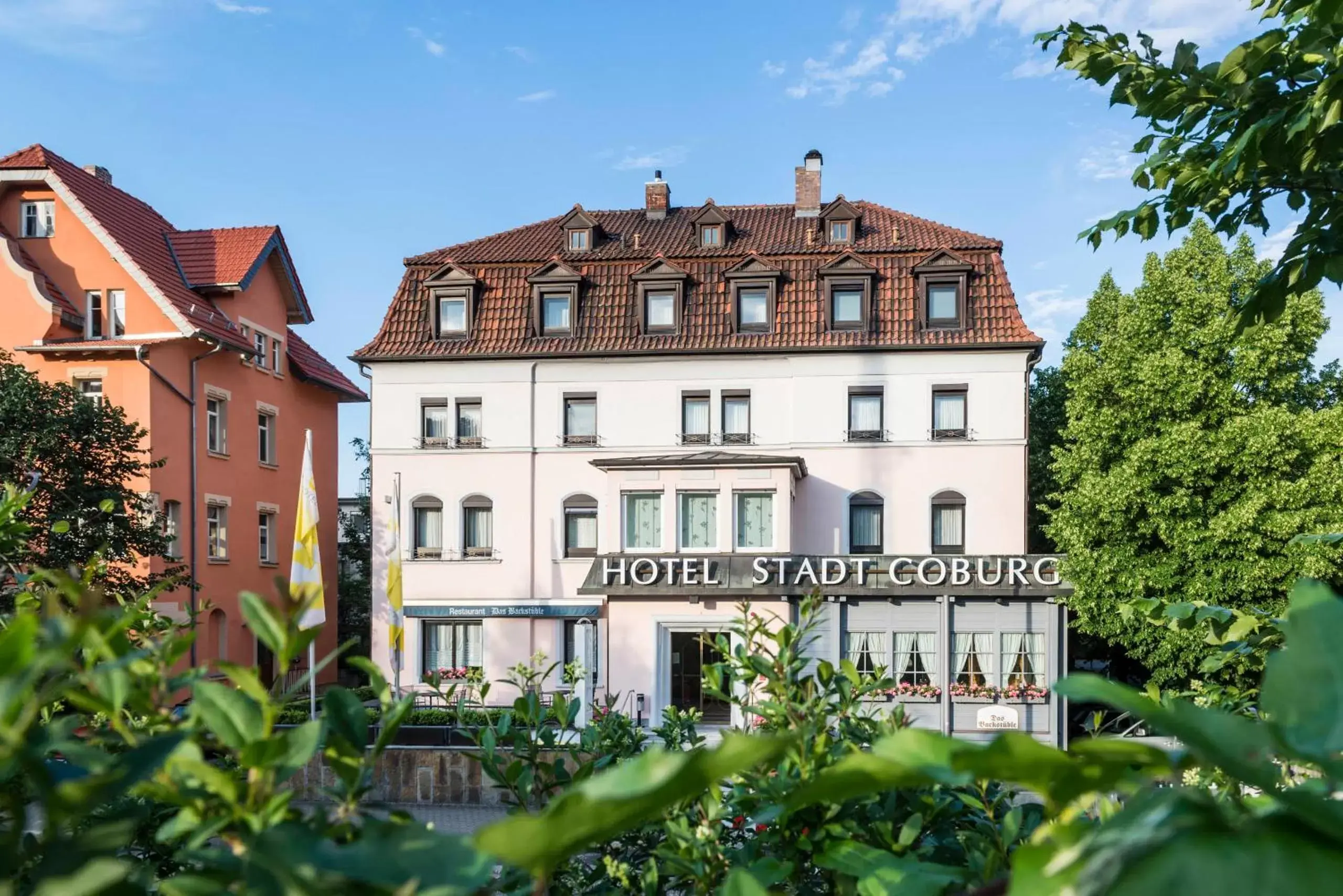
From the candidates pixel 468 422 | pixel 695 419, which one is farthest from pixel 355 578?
pixel 695 419

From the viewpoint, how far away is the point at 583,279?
1008 inches

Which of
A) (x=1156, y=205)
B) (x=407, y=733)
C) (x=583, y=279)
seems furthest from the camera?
→ (x=583, y=279)

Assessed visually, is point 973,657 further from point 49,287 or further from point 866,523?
point 49,287

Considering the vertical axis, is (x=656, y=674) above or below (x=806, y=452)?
below

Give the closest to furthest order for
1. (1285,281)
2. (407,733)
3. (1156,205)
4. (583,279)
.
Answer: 1. (1285,281)
2. (1156,205)
3. (407,733)
4. (583,279)

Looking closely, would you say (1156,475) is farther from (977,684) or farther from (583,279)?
(583,279)

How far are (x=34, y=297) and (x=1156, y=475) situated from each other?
78.6ft

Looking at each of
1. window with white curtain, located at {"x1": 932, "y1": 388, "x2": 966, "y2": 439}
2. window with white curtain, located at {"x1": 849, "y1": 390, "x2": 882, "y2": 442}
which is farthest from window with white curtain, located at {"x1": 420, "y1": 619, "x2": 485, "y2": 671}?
window with white curtain, located at {"x1": 932, "y1": 388, "x2": 966, "y2": 439}

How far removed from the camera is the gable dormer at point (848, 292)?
24.6 m

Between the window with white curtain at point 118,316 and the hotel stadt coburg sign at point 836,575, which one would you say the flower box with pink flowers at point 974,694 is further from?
the window with white curtain at point 118,316

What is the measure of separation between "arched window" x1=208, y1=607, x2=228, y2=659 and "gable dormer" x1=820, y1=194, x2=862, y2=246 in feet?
55.6

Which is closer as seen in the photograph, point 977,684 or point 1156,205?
point 1156,205

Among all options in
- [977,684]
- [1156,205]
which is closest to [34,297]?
[977,684]

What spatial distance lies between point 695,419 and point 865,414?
3.99m
